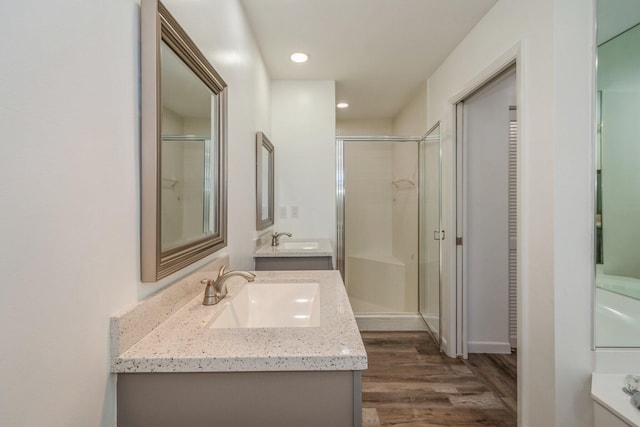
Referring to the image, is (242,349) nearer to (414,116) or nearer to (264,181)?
(264,181)

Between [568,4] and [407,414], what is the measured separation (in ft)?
7.36

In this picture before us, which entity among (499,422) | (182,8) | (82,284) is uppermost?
(182,8)

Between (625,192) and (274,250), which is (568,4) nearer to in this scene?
(625,192)

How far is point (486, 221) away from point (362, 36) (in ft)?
5.73

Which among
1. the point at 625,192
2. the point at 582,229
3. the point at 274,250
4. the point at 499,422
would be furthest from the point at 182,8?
the point at 499,422

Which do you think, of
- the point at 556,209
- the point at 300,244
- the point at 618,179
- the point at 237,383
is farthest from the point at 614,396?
the point at 300,244

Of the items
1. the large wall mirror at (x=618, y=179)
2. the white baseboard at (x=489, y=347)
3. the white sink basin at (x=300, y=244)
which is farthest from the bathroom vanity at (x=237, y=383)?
the white baseboard at (x=489, y=347)

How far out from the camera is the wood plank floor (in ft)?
6.16

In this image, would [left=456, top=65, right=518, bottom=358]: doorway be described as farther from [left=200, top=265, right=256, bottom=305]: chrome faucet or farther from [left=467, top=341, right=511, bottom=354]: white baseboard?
[left=200, top=265, right=256, bottom=305]: chrome faucet

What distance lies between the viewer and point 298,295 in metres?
1.40

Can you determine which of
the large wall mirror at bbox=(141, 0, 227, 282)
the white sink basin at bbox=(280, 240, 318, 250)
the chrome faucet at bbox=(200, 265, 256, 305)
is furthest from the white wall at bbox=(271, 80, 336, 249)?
the chrome faucet at bbox=(200, 265, 256, 305)

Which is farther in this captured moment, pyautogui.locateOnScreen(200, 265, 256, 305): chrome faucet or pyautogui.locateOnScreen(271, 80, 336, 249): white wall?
pyautogui.locateOnScreen(271, 80, 336, 249): white wall

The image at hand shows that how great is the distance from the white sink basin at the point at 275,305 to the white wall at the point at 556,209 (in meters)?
1.12

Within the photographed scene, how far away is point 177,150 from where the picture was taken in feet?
3.42
